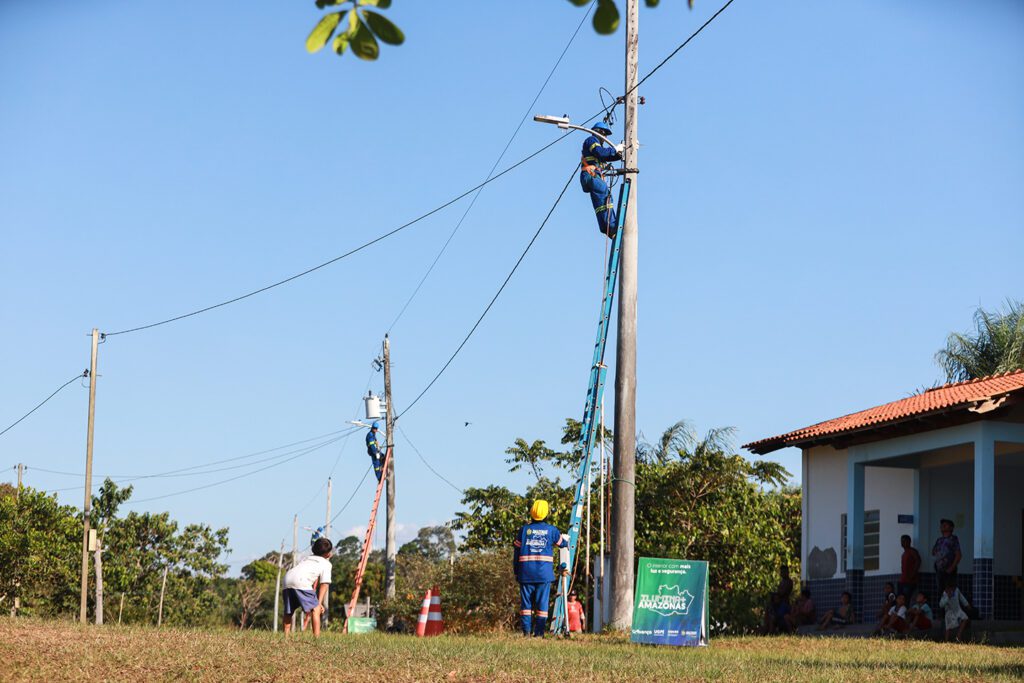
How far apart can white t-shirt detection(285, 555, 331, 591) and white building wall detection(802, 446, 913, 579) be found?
12677mm

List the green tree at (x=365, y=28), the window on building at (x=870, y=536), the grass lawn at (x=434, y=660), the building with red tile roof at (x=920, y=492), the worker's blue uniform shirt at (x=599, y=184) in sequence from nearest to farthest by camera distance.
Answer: the green tree at (x=365, y=28) → the grass lawn at (x=434, y=660) → the worker's blue uniform shirt at (x=599, y=184) → the building with red tile roof at (x=920, y=492) → the window on building at (x=870, y=536)

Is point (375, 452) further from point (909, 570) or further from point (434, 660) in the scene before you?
point (434, 660)

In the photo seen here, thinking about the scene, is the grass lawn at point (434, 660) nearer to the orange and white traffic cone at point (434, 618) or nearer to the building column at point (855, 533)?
the orange and white traffic cone at point (434, 618)

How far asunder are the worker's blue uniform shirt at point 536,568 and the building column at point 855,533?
787 centimetres

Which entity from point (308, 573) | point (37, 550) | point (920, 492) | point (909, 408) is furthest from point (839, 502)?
point (37, 550)

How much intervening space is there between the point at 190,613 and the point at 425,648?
49807mm

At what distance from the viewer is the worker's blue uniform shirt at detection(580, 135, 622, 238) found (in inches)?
776

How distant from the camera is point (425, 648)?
44.2 feet

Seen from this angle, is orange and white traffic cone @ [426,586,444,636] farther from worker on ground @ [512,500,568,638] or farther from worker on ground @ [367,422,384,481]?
worker on ground @ [367,422,384,481]

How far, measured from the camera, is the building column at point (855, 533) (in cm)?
2342

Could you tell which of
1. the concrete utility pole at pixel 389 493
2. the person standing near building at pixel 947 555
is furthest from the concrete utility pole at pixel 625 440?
the concrete utility pole at pixel 389 493

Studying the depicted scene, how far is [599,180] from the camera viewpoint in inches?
779

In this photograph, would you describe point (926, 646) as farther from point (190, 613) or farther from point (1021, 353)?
point (190, 613)

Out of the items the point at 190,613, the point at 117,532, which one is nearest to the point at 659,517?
the point at 117,532
